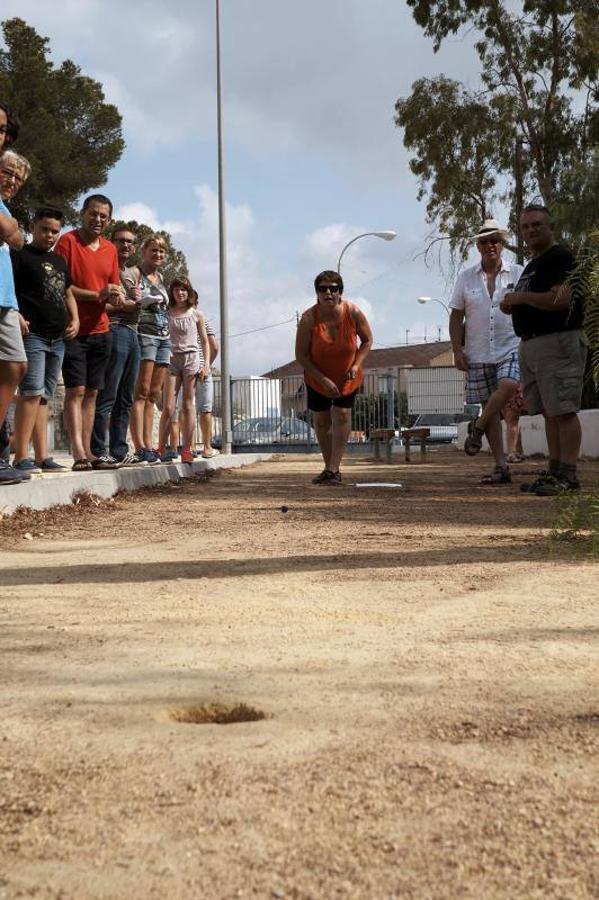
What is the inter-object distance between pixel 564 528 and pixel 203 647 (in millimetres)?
2536

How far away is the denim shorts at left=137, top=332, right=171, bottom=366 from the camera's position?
8914 mm

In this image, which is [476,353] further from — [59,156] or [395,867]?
[59,156]

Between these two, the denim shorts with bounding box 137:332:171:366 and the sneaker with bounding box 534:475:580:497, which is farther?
the denim shorts with bounding box 137:332:171:366

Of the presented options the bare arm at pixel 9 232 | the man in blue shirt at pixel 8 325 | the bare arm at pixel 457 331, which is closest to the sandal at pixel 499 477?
the bare arm at pixel 457 331

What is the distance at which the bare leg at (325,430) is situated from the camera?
335 inches

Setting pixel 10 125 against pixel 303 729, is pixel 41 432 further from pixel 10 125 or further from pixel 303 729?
pixel 303 729

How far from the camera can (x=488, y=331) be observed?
8148 millimetres

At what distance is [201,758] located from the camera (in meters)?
1.70

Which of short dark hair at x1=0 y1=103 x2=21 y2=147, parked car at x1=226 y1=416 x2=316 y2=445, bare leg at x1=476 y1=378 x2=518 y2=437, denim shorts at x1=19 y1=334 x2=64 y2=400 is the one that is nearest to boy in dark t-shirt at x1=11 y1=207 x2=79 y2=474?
denim shorts at x1=19 y1=334 x2=64 y2=400

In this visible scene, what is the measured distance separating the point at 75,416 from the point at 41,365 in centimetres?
61

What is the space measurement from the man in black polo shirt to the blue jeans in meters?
2.96

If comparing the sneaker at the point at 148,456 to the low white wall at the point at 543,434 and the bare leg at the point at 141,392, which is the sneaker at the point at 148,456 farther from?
the low white wall at the point at 543,434

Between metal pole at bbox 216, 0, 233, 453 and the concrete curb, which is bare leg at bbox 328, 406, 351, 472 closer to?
the concrete curb

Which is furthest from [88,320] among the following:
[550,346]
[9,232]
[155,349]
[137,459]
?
[550,346]
